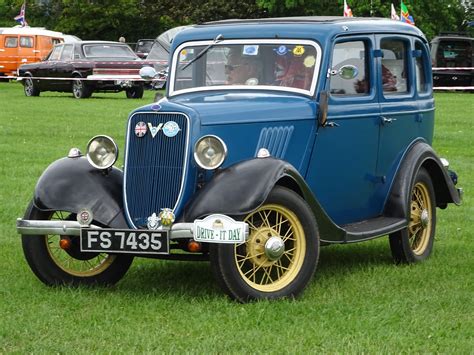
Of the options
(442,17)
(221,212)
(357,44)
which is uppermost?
(357,44)

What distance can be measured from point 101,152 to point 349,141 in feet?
5.67

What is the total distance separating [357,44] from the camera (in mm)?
8383

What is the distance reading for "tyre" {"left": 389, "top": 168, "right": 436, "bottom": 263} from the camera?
28.1 ft

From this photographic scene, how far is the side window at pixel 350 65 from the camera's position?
317 inches

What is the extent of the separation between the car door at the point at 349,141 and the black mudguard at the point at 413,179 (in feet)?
0.49

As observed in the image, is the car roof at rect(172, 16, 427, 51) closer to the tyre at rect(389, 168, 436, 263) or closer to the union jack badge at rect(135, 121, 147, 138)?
the tyre at rect(389, 168, 436, 263)

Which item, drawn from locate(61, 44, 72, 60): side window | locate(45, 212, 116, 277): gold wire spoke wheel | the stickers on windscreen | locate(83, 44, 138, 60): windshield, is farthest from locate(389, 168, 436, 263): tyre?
locate(61, 44, 72, 60): side window

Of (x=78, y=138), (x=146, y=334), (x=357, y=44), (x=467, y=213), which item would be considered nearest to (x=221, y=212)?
(x=146, y=334)

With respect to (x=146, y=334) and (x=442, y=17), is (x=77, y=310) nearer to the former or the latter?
(x=146, y=334)

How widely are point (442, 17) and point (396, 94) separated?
4875 centimetres

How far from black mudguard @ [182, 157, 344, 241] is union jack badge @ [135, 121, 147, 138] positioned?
562mm

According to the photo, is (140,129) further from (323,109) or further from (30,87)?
(30,87)

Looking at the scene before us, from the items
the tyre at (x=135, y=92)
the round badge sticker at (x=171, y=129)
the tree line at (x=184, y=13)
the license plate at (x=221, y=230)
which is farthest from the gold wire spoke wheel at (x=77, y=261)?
the tree line at (x=184, y=13)

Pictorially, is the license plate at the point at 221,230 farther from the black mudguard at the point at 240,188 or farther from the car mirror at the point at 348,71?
the car mirror at the point at 348,71
